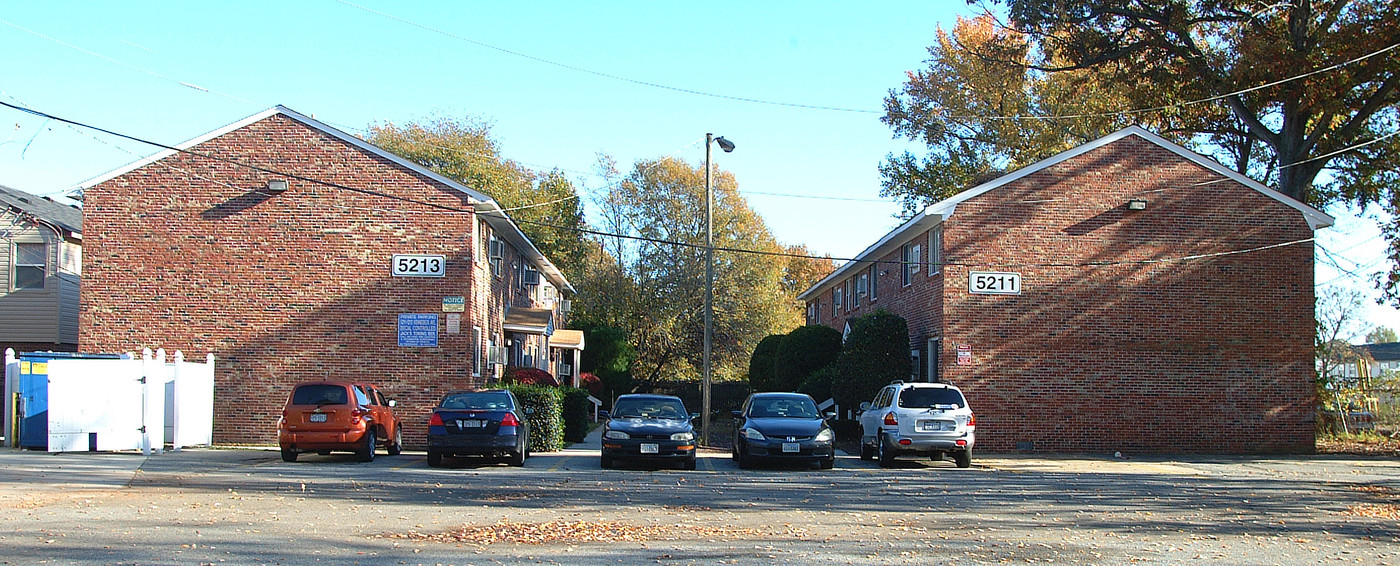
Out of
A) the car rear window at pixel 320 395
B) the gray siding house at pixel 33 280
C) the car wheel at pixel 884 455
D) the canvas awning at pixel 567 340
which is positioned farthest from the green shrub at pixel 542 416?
the canvas awning at pixel 567 340

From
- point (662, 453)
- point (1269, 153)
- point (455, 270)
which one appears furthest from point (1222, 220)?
point (455, 270)

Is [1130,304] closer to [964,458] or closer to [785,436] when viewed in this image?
[964,458]

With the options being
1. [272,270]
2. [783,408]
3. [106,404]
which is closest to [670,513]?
[783,408]

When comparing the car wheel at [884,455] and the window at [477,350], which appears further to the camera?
the window at [477,350]

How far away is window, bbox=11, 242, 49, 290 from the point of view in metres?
30.5

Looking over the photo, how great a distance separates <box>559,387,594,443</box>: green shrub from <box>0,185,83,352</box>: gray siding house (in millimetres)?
14037

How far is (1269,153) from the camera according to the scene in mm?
35375

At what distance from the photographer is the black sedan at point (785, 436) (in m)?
20.2

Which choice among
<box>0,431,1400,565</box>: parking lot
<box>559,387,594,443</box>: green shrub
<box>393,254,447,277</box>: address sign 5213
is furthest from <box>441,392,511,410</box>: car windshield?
<box>559,387,594,443</box>: green shrub

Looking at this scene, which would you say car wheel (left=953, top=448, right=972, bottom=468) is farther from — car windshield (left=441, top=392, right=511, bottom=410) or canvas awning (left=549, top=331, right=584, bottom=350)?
canvas awning (left=549, top=331, right=584, bottom=350)

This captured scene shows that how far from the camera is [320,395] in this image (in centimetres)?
2038

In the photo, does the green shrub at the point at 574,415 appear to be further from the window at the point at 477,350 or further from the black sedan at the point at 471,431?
the black sedan at the point at 471,431

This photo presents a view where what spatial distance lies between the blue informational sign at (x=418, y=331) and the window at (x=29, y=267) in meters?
12.7

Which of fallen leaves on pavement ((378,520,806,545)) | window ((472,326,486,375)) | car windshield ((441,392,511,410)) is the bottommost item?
fallen leaves on pavement ((378,520,806,545))
